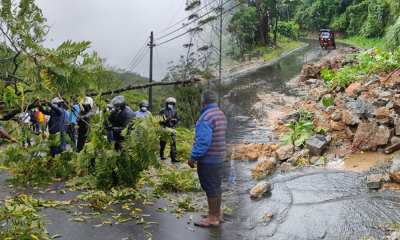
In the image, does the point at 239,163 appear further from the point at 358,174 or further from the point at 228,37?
the point at 228,37

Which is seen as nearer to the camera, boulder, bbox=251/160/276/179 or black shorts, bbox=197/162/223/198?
black shorts, bbox=197/162/223/198

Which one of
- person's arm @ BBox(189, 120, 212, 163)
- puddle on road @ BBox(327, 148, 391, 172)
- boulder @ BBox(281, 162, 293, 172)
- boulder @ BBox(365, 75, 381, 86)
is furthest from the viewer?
boulder @ BBox(365, 75, 381, 86)

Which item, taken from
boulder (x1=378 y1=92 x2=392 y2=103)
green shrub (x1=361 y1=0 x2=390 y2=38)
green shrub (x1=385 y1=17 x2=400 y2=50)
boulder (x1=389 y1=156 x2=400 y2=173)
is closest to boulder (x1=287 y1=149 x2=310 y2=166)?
boulder (x1=389 y1=156 x2=400 y2=173)

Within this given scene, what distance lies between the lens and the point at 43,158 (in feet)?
23.4

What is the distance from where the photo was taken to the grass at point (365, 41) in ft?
15.9

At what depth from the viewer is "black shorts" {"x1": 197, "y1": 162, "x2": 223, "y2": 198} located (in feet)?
14.3

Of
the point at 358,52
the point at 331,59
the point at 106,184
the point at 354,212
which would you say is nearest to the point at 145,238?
the point at 106,184

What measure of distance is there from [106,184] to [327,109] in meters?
4.49

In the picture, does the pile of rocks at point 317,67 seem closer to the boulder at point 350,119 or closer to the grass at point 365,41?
the grass at point 365,41

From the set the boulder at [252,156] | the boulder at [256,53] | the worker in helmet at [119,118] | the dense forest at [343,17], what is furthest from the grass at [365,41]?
the worker in helmet at [119,118]

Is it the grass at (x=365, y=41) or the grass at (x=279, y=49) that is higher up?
the grass at (x=365, y=41)

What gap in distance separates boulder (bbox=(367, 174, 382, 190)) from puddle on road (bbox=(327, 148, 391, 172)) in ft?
2.10

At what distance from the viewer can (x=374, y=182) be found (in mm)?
4797

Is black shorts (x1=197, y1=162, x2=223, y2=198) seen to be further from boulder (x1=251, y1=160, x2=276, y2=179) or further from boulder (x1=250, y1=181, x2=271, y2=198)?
boulder (x1=251, y1=160, x2=276, y2=179)
